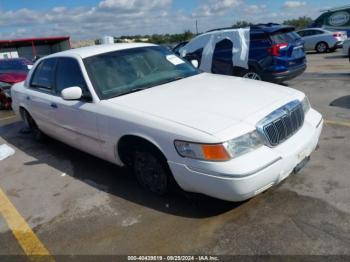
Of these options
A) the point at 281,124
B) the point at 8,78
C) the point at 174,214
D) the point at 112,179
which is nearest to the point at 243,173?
the point at 281,124

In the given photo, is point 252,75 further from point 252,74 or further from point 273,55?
point 273,55

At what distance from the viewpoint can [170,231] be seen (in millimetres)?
3326

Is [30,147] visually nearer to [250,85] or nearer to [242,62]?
[250,85]

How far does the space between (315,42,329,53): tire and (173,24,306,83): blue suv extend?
1179 cm

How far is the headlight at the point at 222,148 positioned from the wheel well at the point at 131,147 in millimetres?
379

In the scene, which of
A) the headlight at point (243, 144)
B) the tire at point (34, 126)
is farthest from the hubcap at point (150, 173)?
the tire at point (34, 126)

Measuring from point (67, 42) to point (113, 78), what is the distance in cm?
2925

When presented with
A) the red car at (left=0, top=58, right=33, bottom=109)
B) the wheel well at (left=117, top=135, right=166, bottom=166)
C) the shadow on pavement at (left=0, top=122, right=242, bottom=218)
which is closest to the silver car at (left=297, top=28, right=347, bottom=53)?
the red car at (left=0, top=58, right=33, bottom=109)

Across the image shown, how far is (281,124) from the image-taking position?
341 centimetres

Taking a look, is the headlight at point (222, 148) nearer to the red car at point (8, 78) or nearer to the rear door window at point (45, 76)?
Result: the rear door window at point (45, 76)

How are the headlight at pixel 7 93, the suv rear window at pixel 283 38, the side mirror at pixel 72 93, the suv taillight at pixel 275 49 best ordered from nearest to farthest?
the side mirror at pixel 72 93, the suv taillight at pixel 275 49, the suv rear window at pixel 283 38, the headlight at pixel 7 93

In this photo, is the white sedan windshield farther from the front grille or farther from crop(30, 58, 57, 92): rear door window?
the front grille

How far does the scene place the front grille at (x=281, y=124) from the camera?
3.24 m

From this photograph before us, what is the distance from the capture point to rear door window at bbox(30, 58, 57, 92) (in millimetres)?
5260
